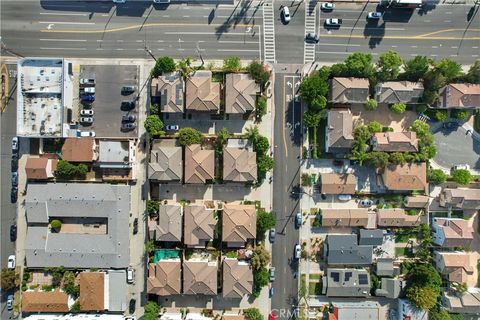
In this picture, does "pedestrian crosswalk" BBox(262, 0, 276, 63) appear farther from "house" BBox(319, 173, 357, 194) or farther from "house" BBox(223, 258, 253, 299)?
"house" BBox(223, 258, 253, 299)

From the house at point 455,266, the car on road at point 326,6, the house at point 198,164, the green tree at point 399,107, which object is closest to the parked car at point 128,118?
the house at point 198,164

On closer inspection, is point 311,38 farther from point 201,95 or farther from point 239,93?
point 201,95

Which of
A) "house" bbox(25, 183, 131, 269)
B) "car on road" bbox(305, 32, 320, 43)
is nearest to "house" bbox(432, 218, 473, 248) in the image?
"car on road" bbox(305, 32, 320, 43)

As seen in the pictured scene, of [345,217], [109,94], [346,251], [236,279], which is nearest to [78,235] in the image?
[109,94]

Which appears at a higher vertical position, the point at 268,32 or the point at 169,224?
the point at 268,32

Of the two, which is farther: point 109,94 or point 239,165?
point 109,94

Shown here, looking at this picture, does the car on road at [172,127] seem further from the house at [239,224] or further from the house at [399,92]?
the house at [399,92]

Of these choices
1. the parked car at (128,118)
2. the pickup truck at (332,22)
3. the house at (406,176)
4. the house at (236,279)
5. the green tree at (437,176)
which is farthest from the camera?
the pickup truck at (332,22)
